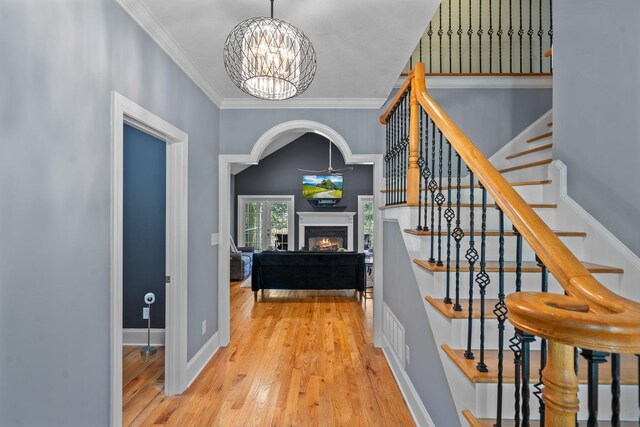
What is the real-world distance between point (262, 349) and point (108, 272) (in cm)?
214

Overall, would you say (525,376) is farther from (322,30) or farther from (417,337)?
(322,30)

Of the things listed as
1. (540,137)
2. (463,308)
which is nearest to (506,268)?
(463,308)

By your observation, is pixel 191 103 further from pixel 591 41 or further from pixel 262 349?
pixel 591 41

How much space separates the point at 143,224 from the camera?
3.49 meters

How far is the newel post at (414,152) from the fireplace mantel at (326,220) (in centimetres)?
682

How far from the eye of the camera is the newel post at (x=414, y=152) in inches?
86.1

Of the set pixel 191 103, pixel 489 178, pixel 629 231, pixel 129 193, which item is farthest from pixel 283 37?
pixel 129 193

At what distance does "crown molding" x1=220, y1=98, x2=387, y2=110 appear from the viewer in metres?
3.42

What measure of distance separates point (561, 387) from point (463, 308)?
3.33 feet

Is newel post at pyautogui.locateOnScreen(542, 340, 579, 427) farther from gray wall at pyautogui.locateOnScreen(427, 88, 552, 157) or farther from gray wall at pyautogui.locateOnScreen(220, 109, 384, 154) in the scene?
gray wall at pyautogui.locateOnScreen(427, 88, 552, 157)

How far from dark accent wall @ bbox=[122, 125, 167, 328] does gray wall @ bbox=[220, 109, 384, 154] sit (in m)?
0.73

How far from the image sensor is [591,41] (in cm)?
205

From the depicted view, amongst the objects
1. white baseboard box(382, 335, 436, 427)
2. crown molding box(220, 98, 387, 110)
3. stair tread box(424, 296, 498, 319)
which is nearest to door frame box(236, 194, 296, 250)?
crown molding box(220, 98, 387, 110)

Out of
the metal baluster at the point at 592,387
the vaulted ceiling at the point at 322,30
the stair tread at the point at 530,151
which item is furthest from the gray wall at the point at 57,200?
the stair tread at the point at 530,151
